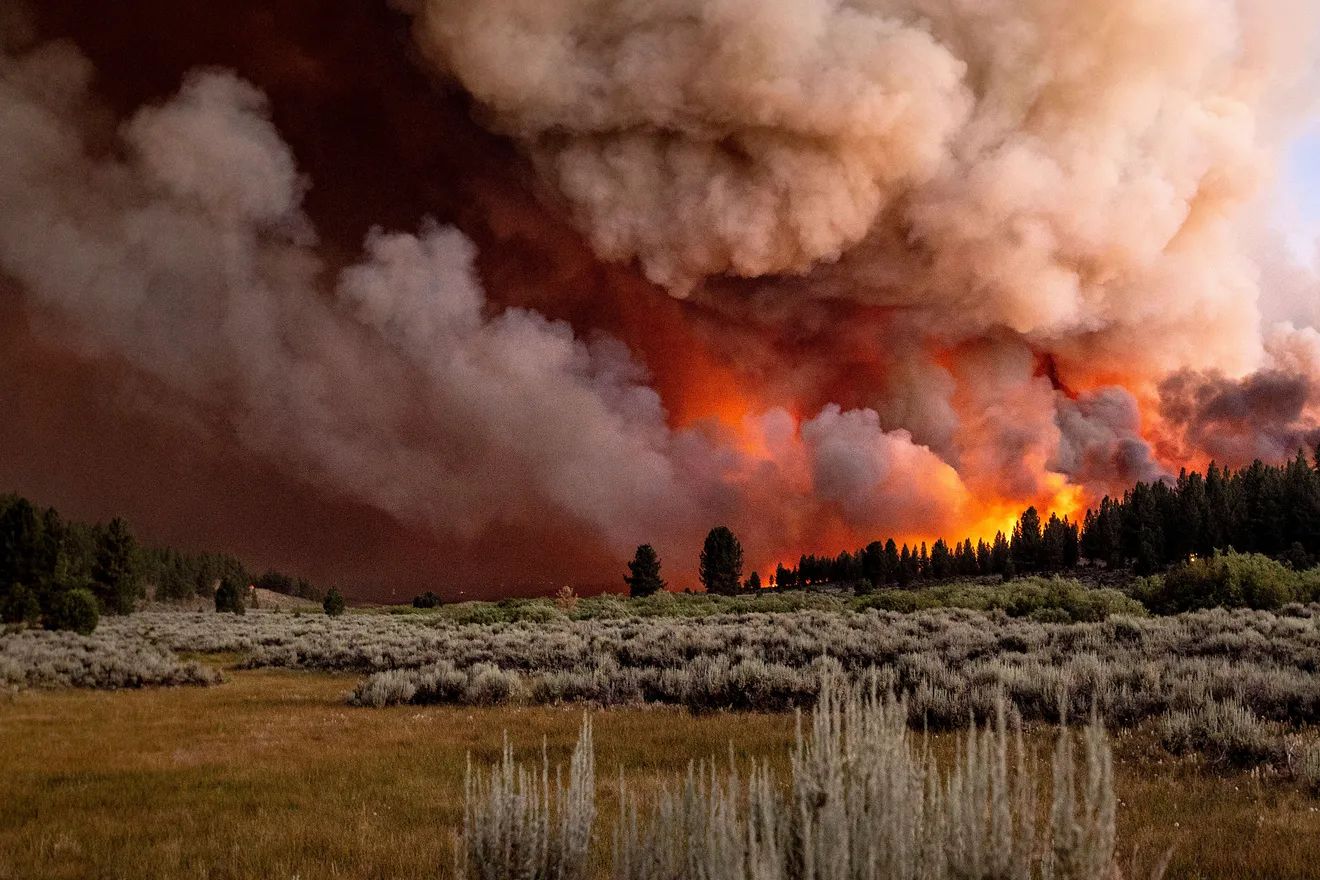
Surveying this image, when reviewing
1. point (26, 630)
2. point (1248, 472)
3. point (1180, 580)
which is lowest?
point (26, 630)

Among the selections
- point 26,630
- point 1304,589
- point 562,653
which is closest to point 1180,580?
point 1304,589

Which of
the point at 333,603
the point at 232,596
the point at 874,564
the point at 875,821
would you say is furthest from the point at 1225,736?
the point at 874,564

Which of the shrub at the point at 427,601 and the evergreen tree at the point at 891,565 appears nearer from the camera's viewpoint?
the shrub at the point at 427,601

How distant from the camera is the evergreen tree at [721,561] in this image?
297 feet

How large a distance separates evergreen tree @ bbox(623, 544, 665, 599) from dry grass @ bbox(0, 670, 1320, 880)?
71898 mm

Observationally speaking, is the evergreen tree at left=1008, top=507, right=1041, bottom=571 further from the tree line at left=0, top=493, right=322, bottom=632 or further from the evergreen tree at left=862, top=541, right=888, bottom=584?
the tree line at left=0, top=493, right=322, bottom=632

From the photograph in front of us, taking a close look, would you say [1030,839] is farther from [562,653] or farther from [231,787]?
[562,653]

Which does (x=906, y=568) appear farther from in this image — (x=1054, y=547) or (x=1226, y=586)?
(x=1226, y=586)

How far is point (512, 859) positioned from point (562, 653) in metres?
16.7

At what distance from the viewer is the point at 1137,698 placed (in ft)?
36.2

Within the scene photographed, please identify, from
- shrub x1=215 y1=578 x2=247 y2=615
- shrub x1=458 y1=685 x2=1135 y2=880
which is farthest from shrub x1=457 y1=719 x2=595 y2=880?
shrub x1=215 y1=578 x2=247 y2=615

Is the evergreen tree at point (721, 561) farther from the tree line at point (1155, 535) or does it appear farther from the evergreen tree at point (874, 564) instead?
the evergreen tree at point (874, 564)

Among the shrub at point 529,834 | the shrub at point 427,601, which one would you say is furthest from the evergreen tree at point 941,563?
the shrub at point 529,834

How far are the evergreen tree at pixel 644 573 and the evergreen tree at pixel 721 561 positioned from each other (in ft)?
20.6
